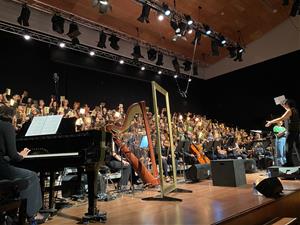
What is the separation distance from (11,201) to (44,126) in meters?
1.06

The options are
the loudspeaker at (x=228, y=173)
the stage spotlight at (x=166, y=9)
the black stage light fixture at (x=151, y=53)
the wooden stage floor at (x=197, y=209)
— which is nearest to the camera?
the wooden stage floor at (x=197, y=209)

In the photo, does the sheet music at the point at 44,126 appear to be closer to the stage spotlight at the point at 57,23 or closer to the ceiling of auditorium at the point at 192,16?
the stage spotlight at the point at 57,23

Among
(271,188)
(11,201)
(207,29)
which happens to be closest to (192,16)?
(207,29)

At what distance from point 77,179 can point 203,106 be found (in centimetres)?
902

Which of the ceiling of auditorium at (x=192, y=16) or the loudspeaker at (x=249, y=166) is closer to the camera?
the loudspeaker at (x=249, y=166)

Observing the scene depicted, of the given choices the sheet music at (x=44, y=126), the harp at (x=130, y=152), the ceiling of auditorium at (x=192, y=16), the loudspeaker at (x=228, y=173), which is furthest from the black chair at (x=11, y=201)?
the ceiling of auditorium at (x=192, y=16)

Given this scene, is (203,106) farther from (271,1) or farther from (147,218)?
(147,218)

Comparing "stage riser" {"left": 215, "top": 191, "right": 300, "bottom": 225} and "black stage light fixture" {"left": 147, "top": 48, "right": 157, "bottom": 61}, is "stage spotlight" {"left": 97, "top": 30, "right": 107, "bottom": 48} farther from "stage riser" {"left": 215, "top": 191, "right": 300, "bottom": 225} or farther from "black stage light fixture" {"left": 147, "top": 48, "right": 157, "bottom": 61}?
"stage riser" {"left": 215, "top": 191, "right": 300, "bottom": 225}

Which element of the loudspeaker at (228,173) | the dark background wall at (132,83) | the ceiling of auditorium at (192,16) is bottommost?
the loudspeaker at (228,173)

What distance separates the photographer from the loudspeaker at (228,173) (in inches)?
191

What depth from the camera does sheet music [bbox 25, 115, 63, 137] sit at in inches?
123

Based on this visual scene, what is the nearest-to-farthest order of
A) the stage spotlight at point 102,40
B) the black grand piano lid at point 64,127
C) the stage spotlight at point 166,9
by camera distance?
the black grand piano lid at point 64,127 → the stage spotlight at point 166,9 → the stage spotlight at point 102,40

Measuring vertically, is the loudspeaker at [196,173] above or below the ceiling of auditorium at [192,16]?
below

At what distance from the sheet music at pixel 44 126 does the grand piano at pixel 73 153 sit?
0.33ft
